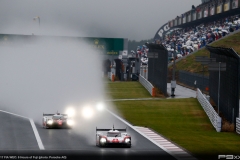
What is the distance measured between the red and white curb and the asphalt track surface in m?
0.50

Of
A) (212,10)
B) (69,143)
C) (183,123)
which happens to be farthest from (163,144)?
(212,10)

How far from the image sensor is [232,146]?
3534 cm

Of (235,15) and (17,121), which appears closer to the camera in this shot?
(17,121)

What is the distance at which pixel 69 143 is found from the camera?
35000 mm

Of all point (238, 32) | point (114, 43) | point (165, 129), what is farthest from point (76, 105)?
point (114, 43)

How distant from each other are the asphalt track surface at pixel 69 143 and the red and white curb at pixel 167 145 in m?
0.50

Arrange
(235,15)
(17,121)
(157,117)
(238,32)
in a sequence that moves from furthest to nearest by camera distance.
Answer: (235,15)
(238,32)
(157,117)
(17,121)

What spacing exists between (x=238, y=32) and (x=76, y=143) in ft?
221

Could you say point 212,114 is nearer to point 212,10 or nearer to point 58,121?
point 58,121

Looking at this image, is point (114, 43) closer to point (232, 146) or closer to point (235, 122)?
point (235, 122)

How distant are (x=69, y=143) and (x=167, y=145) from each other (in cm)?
556

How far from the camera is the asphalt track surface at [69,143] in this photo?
2986cm

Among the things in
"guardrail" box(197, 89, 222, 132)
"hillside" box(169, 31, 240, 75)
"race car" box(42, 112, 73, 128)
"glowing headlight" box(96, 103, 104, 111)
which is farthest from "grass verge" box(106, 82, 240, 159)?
"hillside" box(169, 31, 240, 75)

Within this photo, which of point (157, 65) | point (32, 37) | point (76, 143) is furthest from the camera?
point (32, 37)
